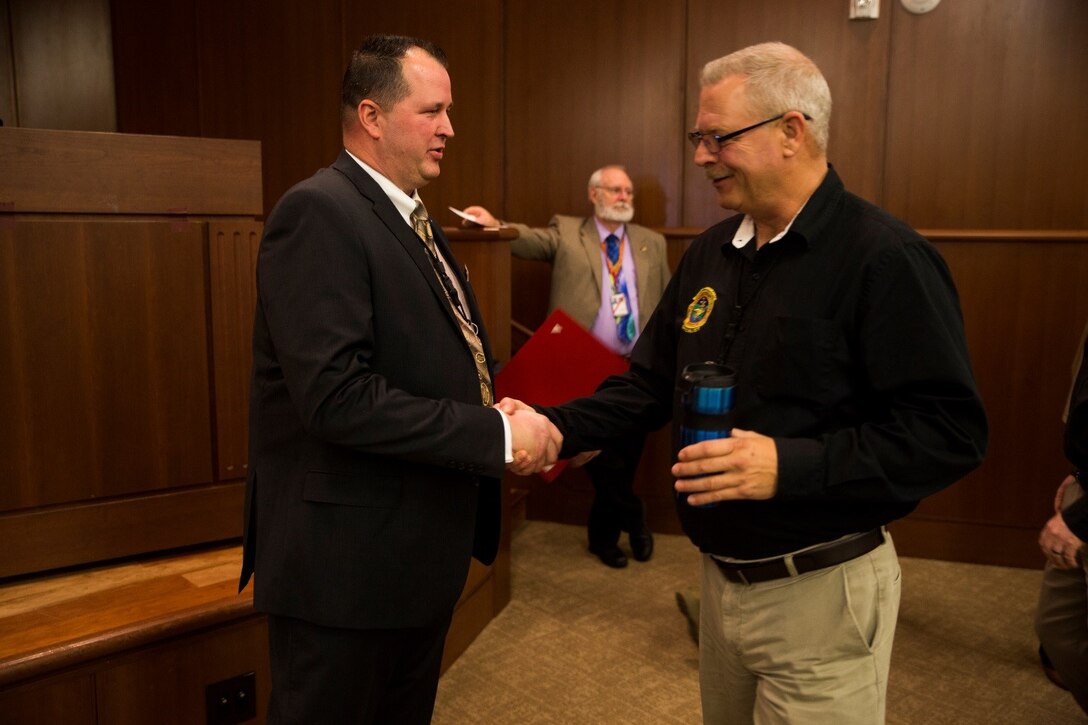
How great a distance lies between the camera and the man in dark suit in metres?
1.53

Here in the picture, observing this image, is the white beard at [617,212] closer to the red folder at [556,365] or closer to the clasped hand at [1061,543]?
the red folder at [556,365]

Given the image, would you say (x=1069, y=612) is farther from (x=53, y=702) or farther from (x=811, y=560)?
(x=53, y=702)

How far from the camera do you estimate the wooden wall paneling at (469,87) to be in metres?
4.48

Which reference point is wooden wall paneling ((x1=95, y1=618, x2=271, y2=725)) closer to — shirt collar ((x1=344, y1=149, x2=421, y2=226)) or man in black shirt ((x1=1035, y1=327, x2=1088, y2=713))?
shirt collar ((x1=344, y1=149, x2=421, y2=226))

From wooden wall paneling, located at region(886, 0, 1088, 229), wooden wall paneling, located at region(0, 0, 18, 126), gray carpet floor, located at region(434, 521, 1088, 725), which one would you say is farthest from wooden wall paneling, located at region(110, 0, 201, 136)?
wooden wall paneling, located at region(886, 0, 1088, 229)

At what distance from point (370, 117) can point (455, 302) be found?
385 mm

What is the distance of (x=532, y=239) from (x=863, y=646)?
2822 mm

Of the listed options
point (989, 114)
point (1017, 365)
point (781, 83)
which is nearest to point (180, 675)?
point (781, 83)

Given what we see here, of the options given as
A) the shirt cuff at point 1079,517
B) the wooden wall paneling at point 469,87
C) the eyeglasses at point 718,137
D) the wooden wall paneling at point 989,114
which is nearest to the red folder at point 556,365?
the eyeglasses at point 718,137

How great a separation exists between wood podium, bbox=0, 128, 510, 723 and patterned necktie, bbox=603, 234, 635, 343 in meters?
1.81

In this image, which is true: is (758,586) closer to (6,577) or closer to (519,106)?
(6,577)

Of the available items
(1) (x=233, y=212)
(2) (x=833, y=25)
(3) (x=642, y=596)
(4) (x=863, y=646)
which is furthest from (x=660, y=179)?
(4) (x=863, y=646)

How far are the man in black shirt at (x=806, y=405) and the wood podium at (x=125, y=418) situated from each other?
1.31m

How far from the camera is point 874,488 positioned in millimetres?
1370
